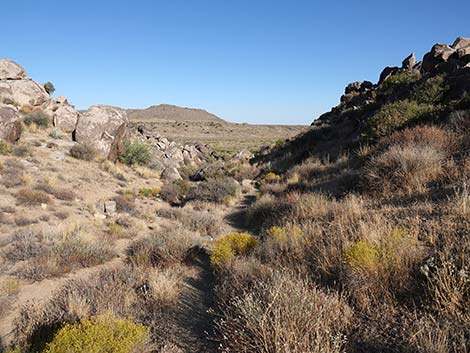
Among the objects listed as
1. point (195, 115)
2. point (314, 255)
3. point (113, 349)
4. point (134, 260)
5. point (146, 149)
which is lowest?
point (134, 260)

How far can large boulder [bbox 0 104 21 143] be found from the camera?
46.4 ft

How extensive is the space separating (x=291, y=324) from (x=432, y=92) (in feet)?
47.6

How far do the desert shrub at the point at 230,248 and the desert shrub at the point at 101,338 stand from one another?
2653 millimetres

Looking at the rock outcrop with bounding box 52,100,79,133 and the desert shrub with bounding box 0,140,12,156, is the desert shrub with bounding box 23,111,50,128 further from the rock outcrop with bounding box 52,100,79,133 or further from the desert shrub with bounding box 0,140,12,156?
the desert shrub with bounding box 0,140,12,156

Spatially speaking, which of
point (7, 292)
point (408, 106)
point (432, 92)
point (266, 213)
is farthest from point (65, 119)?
point (432, 92)

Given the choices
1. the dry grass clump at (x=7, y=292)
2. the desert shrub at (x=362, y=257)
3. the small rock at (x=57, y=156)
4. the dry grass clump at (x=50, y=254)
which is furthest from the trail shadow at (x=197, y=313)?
the small rock at (x=57, y=156)

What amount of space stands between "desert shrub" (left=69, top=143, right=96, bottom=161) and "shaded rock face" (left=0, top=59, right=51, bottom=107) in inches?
287

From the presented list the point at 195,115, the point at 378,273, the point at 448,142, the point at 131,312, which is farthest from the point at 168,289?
the point at 195,115

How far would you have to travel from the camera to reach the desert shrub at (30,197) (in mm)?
9688

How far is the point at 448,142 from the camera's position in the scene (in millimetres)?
7816

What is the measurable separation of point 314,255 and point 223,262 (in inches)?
80.6

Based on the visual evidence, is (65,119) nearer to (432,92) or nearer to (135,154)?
(135,154)

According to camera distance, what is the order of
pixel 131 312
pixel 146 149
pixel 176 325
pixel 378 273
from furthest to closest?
pixel 146 149, pixel 131 312, pixel 176 325, pixel 378 273

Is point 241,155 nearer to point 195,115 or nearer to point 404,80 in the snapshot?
point 404,80
